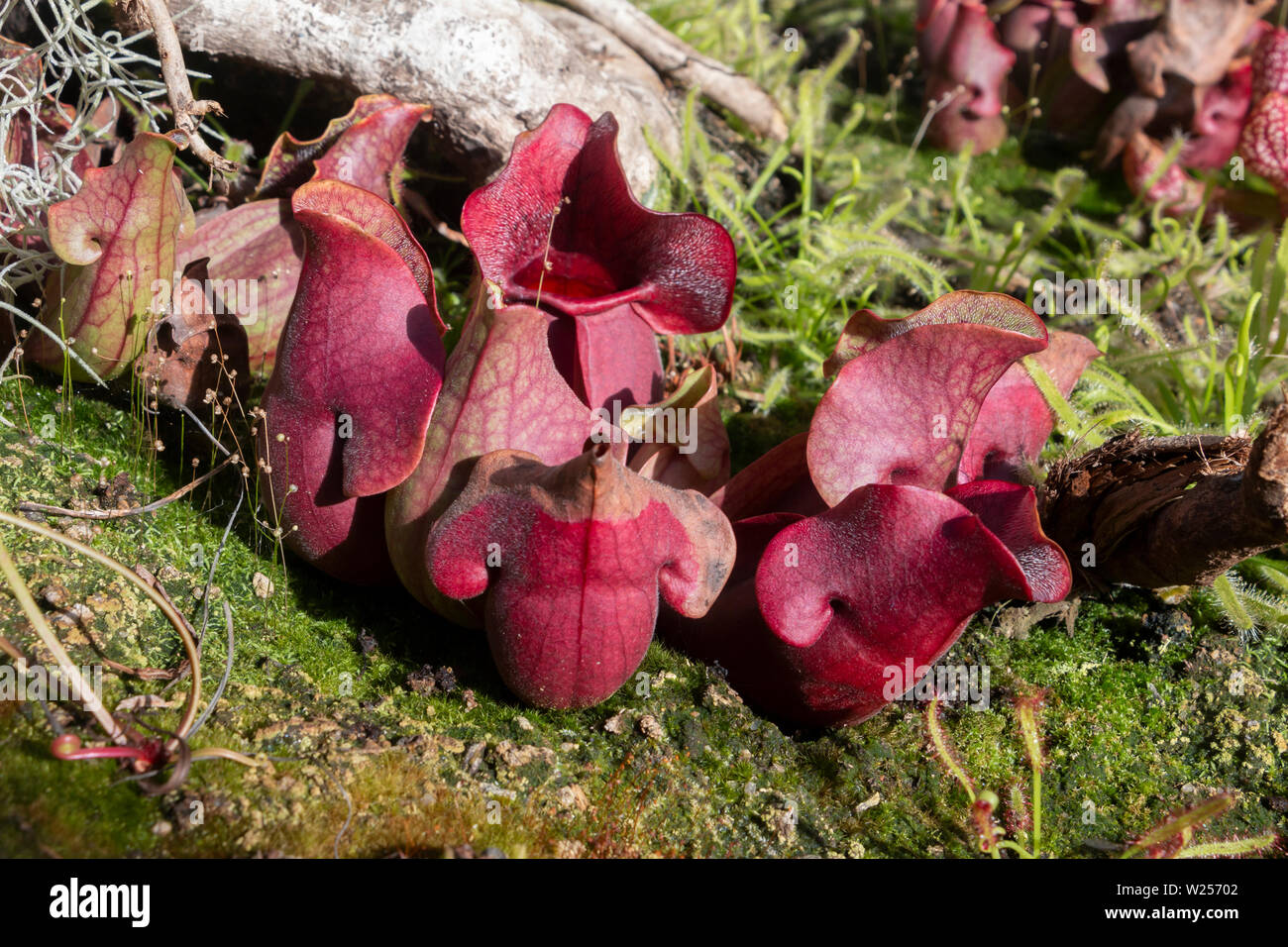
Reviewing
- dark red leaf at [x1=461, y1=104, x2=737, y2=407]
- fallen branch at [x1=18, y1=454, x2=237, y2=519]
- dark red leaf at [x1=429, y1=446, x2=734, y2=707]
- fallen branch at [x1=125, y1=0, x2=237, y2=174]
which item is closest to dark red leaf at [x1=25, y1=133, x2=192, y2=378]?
fallen branch at [x1=125, y1=0, x2=237, y2=174]

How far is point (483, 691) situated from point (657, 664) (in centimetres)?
38

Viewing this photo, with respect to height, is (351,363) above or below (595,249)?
below

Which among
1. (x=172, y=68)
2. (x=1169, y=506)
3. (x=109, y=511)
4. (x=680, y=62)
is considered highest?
(x=680, y=62)

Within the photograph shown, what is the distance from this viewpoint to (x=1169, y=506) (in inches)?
79.4

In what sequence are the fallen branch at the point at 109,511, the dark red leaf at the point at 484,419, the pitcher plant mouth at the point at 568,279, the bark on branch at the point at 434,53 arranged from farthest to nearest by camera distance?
the bark on branch at the point at 434,53, the pitcher plant mouth at the point at 568,279, the fallen branch at the point at 109,511, the dark red leaf at the point at 484,419

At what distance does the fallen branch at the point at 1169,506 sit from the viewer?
5.38 ft

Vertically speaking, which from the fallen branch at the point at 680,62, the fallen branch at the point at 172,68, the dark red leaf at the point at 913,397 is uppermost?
the fallen branch at the point at 680,62

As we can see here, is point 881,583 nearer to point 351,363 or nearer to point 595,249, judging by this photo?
point 595,249

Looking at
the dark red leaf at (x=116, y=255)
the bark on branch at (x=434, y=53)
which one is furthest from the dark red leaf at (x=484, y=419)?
the bark on branch at (x=434, y=53)

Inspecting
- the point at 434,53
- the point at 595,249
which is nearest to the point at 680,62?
the point at 434,53

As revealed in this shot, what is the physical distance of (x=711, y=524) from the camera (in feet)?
5.70

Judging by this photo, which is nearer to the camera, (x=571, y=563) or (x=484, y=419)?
(x=571, y=563)

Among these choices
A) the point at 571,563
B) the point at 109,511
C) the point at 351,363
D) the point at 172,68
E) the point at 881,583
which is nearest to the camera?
the point at 571,563

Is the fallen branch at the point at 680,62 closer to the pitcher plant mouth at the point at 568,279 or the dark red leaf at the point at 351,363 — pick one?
the pitcher plant mouth at the point at 568,279
